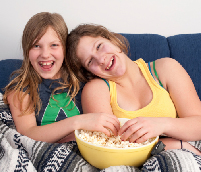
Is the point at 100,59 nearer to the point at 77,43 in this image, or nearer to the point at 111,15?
the point at 77,43

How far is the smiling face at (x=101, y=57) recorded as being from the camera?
1.21 meters

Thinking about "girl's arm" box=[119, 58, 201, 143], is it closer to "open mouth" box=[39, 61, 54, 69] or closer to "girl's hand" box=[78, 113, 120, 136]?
"girl's hand" box=[78, 113, 120, 136]

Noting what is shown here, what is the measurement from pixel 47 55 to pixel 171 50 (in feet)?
2.87

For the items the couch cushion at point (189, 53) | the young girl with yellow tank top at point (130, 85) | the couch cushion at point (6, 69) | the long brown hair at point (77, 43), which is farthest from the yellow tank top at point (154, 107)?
the couch cushion at point (6, 69)

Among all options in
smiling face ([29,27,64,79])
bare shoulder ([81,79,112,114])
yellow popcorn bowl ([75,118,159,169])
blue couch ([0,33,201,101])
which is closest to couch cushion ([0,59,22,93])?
blue couch ([0,33,201,101])

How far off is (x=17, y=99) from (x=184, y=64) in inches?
41.8

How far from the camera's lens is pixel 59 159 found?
0.89m

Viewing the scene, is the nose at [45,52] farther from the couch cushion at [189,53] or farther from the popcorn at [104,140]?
the couch cushion at [189,53]

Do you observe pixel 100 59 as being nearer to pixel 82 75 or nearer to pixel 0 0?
pixel 82 75

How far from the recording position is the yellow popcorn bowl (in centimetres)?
77

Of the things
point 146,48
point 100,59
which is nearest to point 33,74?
point 100,59

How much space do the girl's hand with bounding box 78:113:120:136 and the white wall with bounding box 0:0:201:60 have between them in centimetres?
102

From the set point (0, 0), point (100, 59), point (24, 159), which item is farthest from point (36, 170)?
point (0, 0)

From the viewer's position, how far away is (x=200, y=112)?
1121mm
